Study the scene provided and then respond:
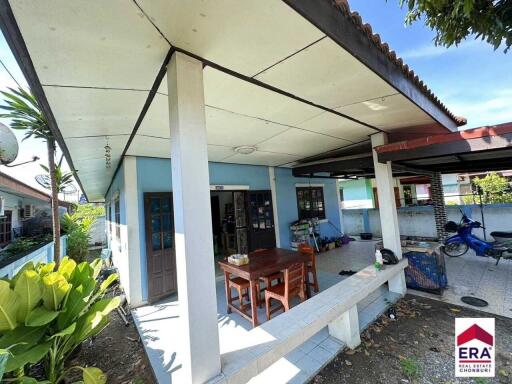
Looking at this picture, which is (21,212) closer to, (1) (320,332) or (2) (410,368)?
(1) (320,332)

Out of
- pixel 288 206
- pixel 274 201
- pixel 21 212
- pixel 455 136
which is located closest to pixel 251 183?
pixel 274 201

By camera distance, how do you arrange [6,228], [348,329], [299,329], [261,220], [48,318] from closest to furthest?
[48,318] → [299,329] → [348,329] → [261,220] → [6,228]

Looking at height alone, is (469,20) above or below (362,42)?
above

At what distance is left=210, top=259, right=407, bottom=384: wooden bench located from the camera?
1.72 meters

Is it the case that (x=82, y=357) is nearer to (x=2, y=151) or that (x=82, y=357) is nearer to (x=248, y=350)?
(x=248, y=350)

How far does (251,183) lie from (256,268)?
3.24 meters

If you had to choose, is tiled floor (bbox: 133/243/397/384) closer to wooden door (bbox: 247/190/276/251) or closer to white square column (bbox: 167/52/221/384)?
white square column (bbox: 167/52/221/384)

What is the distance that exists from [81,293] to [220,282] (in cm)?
339

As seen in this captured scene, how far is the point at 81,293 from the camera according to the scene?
7.34 ft

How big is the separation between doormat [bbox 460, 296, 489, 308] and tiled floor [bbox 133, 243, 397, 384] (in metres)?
1.02

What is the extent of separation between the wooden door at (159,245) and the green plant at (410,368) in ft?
13.0

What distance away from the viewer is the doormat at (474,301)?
341 cm

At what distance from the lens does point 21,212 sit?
7879 millimetres

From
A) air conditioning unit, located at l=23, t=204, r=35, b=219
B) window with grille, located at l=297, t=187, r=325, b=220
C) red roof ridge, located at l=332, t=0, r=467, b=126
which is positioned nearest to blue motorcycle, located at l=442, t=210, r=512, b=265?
window with grille, located at l=297, t=187, r=325, b=220
